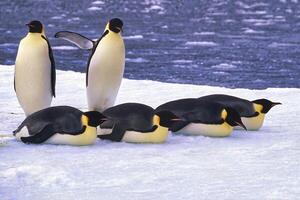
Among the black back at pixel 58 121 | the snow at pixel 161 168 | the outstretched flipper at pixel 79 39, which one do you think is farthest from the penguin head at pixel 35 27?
the black back at pixel 58 121

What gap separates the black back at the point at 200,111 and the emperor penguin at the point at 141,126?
0.63ft

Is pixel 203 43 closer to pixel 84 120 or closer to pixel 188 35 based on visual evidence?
pixel 188 35

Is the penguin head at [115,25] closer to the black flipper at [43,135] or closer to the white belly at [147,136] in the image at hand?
the white belly at [147,136]

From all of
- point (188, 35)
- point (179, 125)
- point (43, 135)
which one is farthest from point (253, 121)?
point (188, 35)

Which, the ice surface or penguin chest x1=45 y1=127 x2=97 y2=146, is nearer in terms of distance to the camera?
penguin chest x1=45 y1=127 x2=97 y2=146

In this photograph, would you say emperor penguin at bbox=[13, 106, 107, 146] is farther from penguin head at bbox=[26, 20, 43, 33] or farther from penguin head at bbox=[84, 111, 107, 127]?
penguin head at bbox=[26, 20, 43, 33]

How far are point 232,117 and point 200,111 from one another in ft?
0.65

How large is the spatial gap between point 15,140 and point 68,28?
14169 millimetres

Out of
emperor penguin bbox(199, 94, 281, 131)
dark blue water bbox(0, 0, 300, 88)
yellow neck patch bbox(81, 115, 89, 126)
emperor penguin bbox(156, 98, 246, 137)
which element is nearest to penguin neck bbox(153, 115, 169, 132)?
emperor penguin bbox(156, 98, 246, 137)

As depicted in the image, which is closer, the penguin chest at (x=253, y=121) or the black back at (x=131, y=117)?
the black back at (x=131, y=117)

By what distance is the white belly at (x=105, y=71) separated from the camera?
5.30 meters

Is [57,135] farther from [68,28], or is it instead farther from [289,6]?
[289,6]

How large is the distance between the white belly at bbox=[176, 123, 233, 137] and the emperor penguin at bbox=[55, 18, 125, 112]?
34.3 inches

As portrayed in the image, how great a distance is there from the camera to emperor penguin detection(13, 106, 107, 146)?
170 inches
